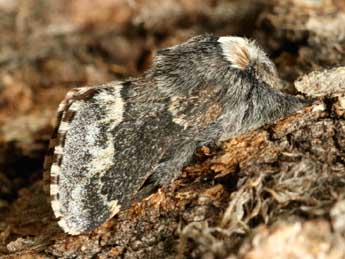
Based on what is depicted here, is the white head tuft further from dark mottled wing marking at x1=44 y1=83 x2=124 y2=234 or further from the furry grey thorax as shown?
dark mottled wing marking at x1=44 y1=83 x2=124 y2=234

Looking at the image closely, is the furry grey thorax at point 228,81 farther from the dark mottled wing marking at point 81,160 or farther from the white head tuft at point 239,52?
the dark mottled wing marking at point 81,160

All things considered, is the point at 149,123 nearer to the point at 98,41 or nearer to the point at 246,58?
the point at 246,58

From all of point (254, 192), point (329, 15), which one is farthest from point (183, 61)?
point (329, 15)

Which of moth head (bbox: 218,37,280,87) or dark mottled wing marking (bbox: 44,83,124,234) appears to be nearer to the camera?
dark mottled wing marking (bbox: 44,83,124,234)

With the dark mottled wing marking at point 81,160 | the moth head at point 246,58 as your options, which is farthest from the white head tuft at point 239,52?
the dark mottled wing marking at point 81,160

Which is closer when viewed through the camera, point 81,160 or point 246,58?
point 81,160

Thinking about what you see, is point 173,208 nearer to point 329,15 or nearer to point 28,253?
point 28,253

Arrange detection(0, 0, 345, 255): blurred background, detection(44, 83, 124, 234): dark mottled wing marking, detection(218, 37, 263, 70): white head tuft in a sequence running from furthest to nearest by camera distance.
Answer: detection(0, 0, 345, 255): blurred background < detection(218, 37, 263, 70): white head tuft < detection(44, 83, 124, 234): dark mottled wing marking

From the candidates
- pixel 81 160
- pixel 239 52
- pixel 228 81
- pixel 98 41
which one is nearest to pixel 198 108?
pixel 228 81

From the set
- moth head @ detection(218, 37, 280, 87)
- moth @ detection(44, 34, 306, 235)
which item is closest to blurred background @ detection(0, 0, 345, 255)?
moth head @ detection(218, 37, 280, 87)
